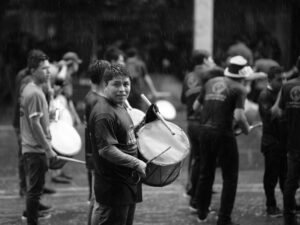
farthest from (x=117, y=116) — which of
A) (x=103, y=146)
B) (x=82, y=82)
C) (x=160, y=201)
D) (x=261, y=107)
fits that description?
(x=82, y=82)

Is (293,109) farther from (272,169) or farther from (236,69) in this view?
(272,169)

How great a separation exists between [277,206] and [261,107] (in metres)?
1.37

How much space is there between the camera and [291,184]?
25.1 feet

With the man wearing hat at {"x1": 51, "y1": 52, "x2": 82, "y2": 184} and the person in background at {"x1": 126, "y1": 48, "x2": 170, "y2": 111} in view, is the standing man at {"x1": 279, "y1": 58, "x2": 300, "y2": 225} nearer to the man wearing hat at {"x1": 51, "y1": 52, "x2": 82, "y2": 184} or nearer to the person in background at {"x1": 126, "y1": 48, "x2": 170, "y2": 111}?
the person in background at {"x1": 126, "y1": 48, "x2": 170, "y2": 111}

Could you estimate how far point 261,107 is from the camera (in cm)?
852

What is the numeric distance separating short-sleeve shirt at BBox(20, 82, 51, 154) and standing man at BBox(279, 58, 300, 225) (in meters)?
2.58

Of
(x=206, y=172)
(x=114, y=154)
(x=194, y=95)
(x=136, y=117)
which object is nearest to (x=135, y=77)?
(x=194, y=95)

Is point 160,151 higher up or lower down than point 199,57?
lower down

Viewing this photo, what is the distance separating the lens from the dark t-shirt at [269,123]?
8430 mm

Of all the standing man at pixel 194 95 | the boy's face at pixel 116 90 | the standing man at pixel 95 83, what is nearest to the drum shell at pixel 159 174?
the boy's face at pixel 116 90

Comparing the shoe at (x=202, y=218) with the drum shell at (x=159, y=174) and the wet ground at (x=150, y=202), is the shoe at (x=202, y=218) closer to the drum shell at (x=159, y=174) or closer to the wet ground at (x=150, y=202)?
the wet ground at (x=150, y=202)

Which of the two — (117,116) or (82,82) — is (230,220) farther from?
(82,82)

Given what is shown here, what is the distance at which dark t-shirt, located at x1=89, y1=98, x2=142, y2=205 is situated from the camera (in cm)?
575

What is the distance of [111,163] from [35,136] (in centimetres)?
197
